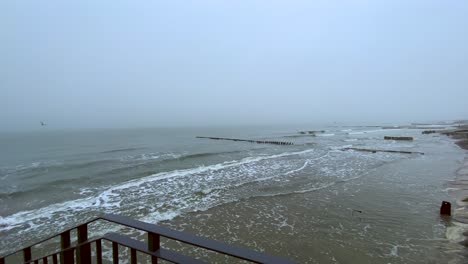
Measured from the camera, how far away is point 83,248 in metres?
2.93

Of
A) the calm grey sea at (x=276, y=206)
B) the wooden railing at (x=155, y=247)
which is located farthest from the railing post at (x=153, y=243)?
the calm grey sea at (x=276, y=206)

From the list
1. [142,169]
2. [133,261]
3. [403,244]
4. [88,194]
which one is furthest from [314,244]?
[142,169]

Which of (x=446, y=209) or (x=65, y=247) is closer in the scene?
(x=65, y=247)

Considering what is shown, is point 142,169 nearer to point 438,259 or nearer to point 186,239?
point 438,259

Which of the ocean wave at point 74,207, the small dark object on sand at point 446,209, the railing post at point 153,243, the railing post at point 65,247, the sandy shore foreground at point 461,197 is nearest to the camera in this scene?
the railing post at point 153,243

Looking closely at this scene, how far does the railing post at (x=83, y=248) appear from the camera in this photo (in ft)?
9.45

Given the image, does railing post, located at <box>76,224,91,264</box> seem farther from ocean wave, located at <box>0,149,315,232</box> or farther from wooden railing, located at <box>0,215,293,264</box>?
ocean wave, located at <box>0,149,315,232</box>

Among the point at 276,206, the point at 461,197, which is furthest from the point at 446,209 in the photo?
the point at 276,206

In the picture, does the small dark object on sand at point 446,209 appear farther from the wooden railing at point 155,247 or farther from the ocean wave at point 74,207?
the ocean wave at point 74,207

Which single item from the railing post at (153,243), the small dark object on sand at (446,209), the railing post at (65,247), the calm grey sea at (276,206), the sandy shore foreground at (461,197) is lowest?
the calm grey sea at (276,206)

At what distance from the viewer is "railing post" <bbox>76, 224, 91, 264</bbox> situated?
2.88m

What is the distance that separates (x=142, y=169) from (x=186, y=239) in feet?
82.4

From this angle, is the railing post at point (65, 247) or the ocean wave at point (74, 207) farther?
the ocean wave at point (74, 207)

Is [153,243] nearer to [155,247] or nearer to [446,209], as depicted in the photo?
[155,247]
